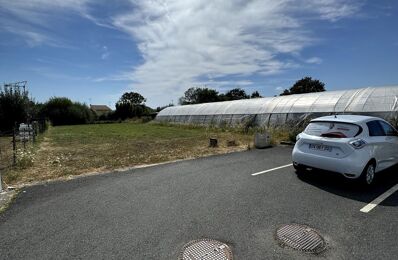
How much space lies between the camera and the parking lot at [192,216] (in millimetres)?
3494

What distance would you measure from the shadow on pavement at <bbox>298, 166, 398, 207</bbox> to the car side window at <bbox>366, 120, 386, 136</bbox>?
117 cm

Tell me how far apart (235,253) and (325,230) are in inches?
60.3

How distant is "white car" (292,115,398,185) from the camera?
572 centimetres

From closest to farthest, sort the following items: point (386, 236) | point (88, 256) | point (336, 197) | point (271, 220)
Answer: point (88, 256) < point (386, 236) < point (271, 220) < point (336, 197)

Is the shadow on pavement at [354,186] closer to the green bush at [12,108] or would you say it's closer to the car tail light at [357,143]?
the car tail light at [357,143]

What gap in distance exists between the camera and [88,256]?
3344mm

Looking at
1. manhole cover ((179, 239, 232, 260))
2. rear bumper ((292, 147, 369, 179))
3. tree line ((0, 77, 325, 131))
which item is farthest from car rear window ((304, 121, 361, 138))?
tree line ((0, 77, 325, 131))

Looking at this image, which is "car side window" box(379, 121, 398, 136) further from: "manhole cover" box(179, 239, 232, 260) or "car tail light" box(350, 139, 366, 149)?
"manhole cover" box(179, 239, 232, 260)

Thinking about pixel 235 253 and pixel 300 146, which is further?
pixel 300 146

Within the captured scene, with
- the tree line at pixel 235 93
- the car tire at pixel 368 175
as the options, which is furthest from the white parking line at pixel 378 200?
the tree line at pixel 235 93

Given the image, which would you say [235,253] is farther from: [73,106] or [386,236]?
[73,106]

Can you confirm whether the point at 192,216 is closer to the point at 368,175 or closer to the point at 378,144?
the point at 368,175

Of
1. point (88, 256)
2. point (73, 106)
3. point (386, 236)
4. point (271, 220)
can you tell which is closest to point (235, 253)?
point (271, 220)

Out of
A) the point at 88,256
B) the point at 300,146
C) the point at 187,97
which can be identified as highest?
the point at 187,97
